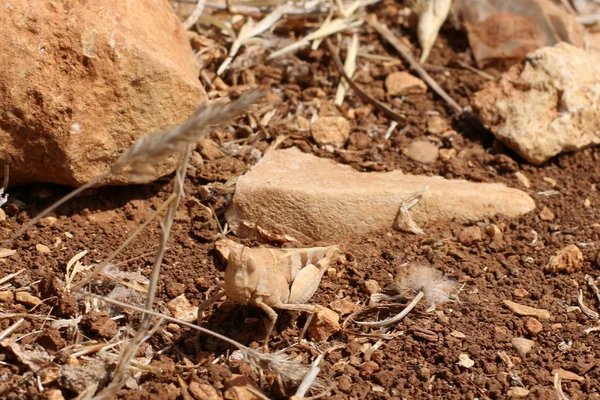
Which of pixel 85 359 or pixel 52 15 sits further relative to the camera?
pixel 52 15

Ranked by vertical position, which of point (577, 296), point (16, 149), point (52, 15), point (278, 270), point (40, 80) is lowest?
point (577, 296)

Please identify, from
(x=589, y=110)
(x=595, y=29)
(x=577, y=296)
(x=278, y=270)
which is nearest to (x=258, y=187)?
(x=278, y=270)

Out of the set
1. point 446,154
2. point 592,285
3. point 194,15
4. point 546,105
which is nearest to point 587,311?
point 592,285

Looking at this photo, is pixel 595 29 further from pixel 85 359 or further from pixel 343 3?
pixel 85 359

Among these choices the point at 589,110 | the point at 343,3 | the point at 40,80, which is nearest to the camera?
the point at 40,80

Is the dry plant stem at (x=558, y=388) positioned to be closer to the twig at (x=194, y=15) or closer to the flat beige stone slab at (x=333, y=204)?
the flat beige stone slab at (x=333, y=204)

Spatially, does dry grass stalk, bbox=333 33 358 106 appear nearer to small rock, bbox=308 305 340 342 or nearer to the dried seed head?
the dried seed head
